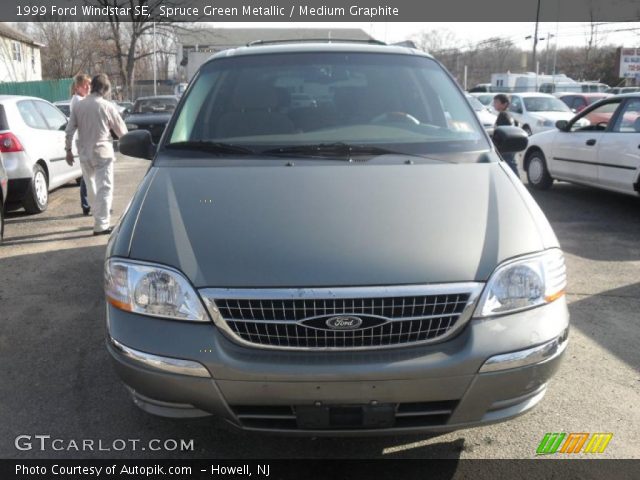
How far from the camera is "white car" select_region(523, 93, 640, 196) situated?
800 centimetres

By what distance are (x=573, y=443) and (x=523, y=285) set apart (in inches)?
39.5

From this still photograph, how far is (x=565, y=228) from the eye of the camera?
765 centimetres

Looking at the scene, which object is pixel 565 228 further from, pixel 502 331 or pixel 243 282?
pixel 243 282

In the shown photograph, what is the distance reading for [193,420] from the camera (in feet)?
8.30

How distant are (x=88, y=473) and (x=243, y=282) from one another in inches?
48.0

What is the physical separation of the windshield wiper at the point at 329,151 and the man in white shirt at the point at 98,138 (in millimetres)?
4162

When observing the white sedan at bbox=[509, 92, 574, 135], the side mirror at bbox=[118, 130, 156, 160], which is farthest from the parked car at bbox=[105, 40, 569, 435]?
the white sedan at bbox=[509, 92, 574, 135]

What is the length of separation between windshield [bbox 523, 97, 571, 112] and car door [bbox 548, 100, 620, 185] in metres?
9.36

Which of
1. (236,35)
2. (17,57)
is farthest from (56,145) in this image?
(236,35)

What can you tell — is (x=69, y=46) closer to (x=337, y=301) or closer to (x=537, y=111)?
(x=537, y=111)

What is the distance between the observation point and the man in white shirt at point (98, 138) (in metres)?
7.01

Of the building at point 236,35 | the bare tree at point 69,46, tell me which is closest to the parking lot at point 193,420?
the building at point 236,35

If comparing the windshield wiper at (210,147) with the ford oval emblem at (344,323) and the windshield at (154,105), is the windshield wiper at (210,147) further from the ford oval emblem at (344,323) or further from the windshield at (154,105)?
the windshield at (154,105)

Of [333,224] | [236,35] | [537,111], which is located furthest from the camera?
[236,35]
